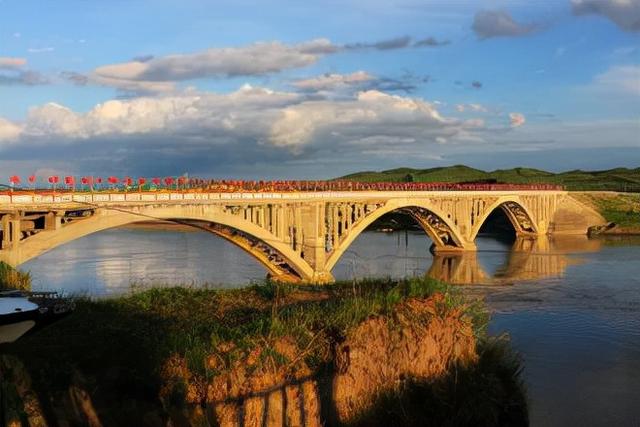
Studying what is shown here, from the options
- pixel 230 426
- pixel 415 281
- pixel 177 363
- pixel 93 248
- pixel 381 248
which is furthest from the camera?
pixel 381 248

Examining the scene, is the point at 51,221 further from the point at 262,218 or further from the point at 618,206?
the point at 618,206

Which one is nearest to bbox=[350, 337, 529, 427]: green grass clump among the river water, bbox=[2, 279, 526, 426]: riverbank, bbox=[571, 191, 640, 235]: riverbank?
bbox=[2, 279, 526, 426]: riverbank

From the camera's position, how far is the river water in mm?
20875

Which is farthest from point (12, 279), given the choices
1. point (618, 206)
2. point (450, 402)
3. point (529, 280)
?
point (618, 206)

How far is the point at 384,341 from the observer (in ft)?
38.8

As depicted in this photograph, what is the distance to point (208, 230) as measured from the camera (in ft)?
115

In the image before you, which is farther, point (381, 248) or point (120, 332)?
point (381, 248)

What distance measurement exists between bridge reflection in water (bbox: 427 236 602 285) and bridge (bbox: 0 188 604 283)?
4.12 m

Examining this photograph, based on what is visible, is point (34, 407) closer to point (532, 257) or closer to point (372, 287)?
point (372, 287)

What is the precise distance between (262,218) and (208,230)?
2780 millimetres


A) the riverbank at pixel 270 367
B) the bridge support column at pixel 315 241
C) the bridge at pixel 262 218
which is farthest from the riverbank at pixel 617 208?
the riverbank at pixel 270 367

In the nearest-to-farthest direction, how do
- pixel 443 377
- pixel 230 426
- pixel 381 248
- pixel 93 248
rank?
pixel 230 426 → pixel 443 377 → pixel 93 248 → pixel 381 248

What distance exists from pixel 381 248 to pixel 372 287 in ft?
155

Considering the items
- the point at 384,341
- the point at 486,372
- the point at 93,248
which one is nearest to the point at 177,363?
the point at 384,341
